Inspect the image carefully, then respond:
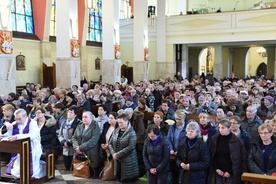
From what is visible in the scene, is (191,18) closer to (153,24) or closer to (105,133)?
(153,24)

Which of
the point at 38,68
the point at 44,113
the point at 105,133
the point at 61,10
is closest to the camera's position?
the point at 105,133

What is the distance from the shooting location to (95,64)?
21.8m

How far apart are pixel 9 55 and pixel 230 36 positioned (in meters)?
13.5

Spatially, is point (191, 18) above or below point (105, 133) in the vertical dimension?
above

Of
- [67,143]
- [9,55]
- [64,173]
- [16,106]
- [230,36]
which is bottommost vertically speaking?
[64,173]

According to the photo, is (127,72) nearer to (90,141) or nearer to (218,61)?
(218,61)

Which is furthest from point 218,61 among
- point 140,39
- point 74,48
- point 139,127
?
point 139,127

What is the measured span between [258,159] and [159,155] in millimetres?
1383

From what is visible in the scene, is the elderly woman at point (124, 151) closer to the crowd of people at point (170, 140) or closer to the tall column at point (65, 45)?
the crowd of people at point (170, 140)

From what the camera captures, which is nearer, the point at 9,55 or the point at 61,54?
the point at 9,55

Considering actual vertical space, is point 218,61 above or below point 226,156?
above

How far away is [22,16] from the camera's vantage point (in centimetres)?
1678

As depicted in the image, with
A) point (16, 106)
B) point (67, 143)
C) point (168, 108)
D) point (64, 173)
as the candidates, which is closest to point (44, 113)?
point (67, 143)

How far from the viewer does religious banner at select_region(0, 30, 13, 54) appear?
10555mm
